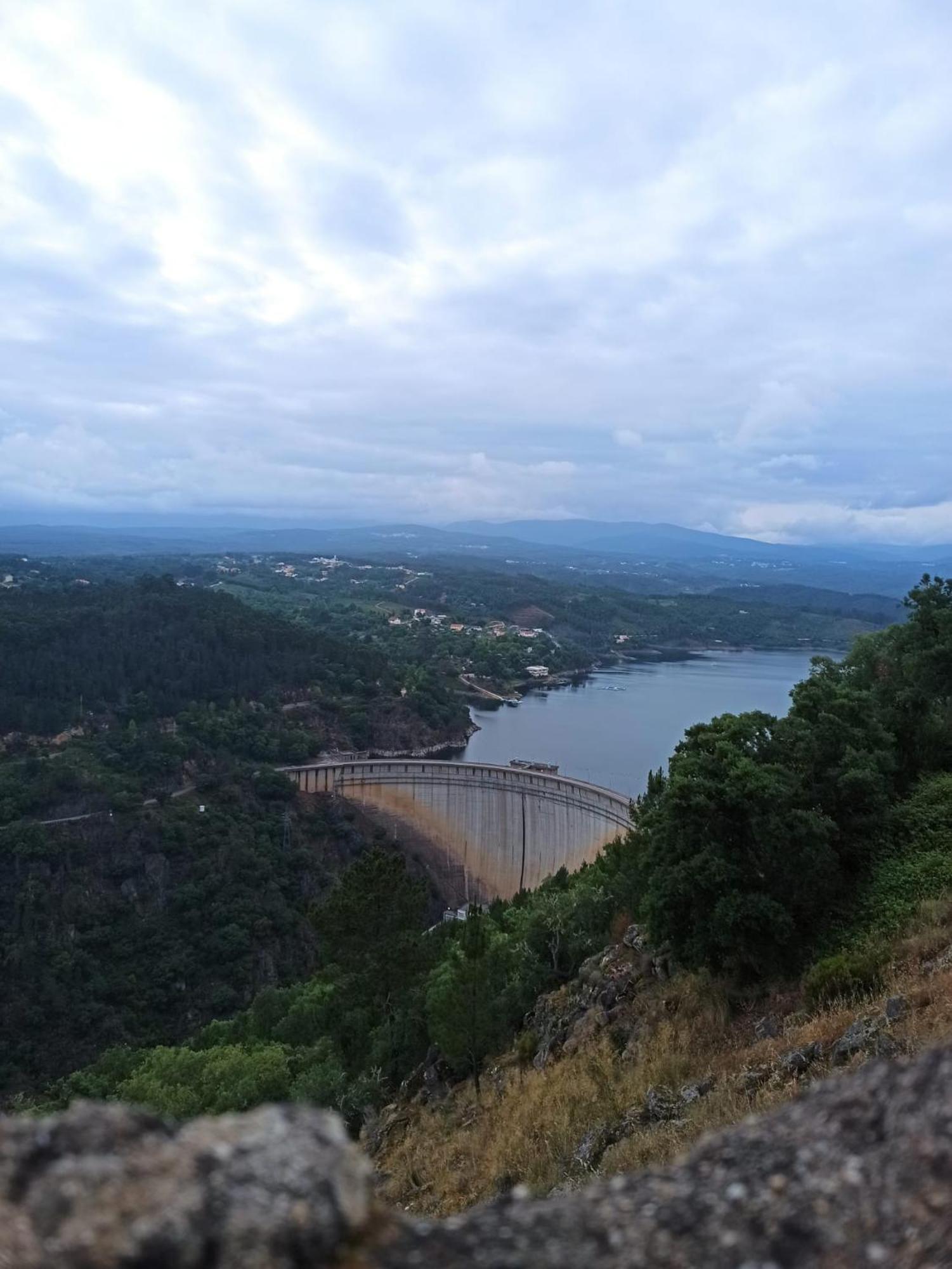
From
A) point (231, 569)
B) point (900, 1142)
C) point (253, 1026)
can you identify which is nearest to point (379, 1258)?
point (900, 1142)

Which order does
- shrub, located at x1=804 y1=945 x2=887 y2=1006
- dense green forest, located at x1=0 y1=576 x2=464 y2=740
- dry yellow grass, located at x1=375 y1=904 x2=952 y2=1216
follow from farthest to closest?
dense green forest, located at x1=0 y1=576 x2=464 y2=740 < shrub, located at x1=804 y1=945 x2=887 y2=1006 < dry yellow grass, located at x1=375 y1=904 x2=952 y2=1216

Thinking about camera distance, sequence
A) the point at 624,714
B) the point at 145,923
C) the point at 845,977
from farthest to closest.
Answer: the point at 624,714, the point at 145,923, the point at 845,977

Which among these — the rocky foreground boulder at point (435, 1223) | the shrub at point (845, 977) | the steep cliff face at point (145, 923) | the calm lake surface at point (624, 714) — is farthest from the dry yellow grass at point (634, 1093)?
the calm lake surface at point (624, 714)

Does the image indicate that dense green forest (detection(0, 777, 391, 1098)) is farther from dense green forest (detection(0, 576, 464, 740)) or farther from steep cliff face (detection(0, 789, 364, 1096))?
Answer: dense green forest (detection(0, 576, 464, 740))

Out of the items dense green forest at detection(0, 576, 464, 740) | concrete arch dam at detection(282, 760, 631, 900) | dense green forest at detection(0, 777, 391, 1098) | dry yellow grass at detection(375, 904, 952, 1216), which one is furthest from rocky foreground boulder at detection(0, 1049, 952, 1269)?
dense green forest at detection(0, 576, 464, 740)

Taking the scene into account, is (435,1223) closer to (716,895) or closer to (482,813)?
(716,895)

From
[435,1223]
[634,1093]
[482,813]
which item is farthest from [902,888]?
[482,813]

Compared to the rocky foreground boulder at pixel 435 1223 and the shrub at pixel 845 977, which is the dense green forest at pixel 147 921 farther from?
the rocky foreground boulder at pixel 435 1223
